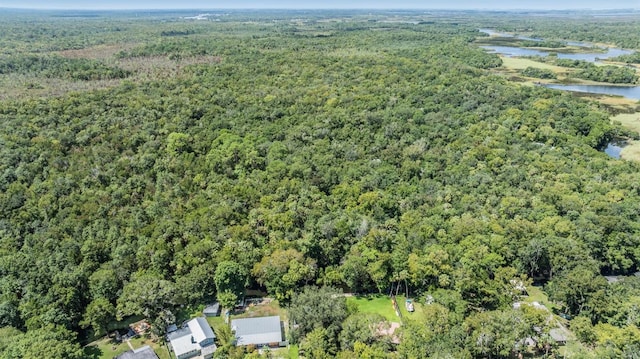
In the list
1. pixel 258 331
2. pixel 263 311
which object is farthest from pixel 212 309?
pixel 258 331

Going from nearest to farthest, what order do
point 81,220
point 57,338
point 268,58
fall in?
point 57,338, point 81,220, point 268,58

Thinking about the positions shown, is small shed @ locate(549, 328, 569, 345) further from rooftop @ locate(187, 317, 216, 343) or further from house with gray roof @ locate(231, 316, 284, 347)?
rooftop @ locate(187, 317, 216, 343)

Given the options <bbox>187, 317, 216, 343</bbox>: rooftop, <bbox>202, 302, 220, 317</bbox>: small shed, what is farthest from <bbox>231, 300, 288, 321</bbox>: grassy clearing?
<bbox>187, 317, 216, 343</bbox>: rooftop

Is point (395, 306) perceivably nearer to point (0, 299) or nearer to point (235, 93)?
point (0, 299)

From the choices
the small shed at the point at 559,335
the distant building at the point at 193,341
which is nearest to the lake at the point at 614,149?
the small shed at the point at 559,335

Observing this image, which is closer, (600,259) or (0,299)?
(0,299)

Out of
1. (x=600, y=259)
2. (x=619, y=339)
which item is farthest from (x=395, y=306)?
(x=600, y=259)

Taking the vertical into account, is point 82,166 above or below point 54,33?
below
